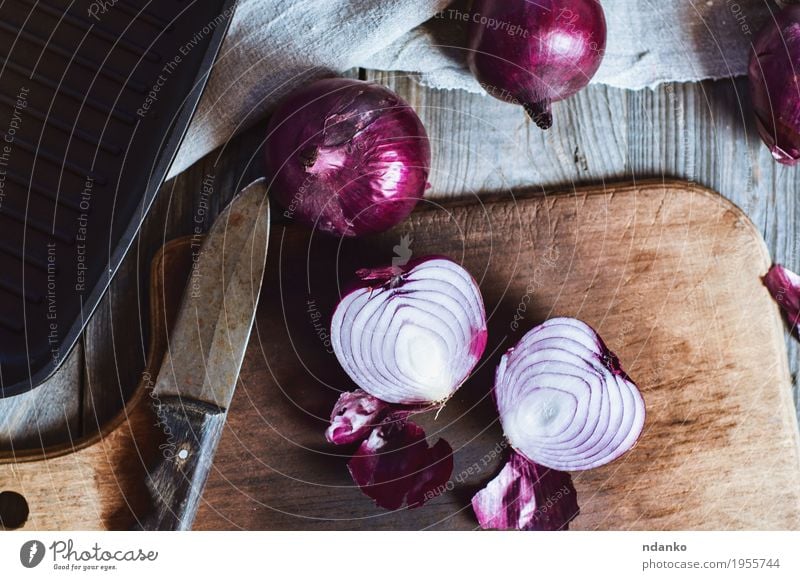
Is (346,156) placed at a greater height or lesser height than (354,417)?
greater

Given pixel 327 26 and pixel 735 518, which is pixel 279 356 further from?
pixel 735 518

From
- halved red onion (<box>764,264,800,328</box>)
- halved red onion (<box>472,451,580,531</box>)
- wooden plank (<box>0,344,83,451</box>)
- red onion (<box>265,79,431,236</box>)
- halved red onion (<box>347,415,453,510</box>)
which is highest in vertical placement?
red onion (<box>265,79,431,236</box>)

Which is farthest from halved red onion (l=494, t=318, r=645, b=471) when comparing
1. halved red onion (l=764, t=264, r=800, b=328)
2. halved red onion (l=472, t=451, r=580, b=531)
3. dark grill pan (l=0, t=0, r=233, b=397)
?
dark grill pan (l=0, t=0, r=233, b=397)

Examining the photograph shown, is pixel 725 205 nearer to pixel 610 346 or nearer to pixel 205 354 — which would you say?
pixel 610 346

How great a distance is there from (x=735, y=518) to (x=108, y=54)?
0.59 meters

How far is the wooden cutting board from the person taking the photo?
1.70 ft

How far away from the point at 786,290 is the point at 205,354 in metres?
0.45

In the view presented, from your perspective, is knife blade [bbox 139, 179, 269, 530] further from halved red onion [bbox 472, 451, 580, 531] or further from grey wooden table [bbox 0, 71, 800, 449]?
halved red onion [bbox 472, 451, 580, 531]

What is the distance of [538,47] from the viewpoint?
0.49 metres

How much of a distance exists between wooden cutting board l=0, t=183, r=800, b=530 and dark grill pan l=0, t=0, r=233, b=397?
8cm

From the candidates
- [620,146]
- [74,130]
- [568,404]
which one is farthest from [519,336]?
[74,130]

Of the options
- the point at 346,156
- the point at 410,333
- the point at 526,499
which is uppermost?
the point at 346,156

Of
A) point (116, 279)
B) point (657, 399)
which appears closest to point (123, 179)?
point (116, 279)

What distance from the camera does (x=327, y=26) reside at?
532mm
